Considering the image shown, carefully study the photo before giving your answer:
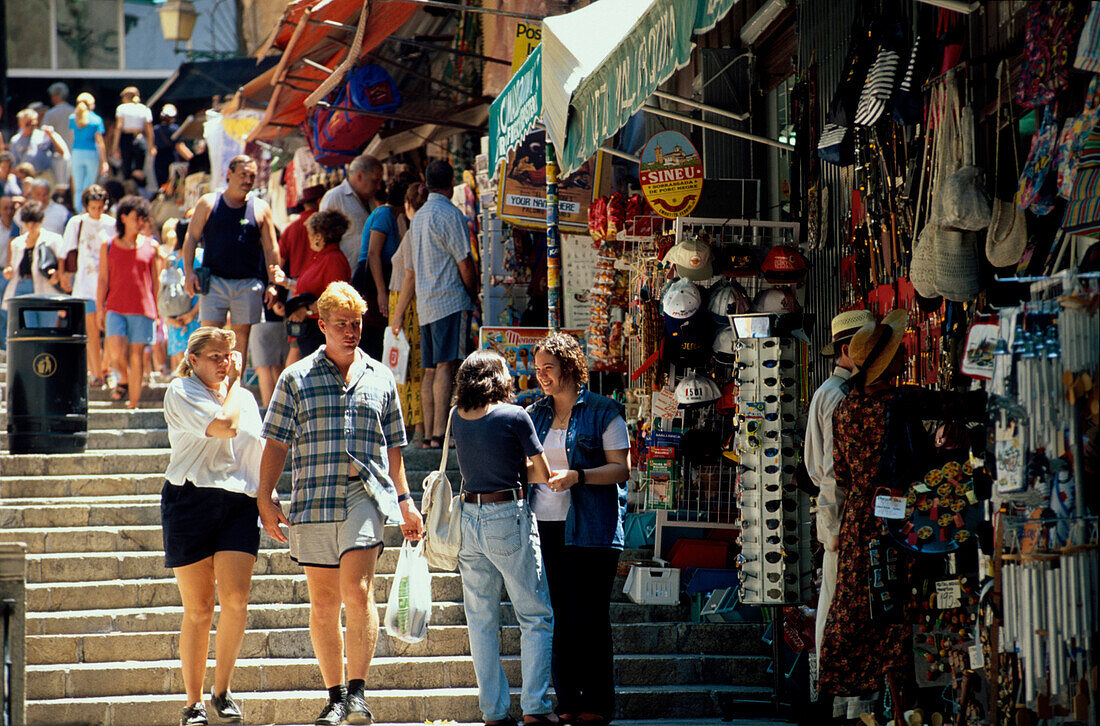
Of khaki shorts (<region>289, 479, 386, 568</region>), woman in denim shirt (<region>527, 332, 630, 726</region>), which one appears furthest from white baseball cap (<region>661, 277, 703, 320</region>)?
khaki shorts (<region>289, 479, 386, 568</region>)

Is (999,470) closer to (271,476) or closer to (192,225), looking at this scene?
(271,476)

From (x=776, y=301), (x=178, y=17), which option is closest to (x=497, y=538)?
(x=776, y=301)

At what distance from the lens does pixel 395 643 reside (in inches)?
335

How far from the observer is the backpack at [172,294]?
12.8 m

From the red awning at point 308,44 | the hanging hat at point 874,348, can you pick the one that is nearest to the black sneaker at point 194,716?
the hanging hat at point 874,348

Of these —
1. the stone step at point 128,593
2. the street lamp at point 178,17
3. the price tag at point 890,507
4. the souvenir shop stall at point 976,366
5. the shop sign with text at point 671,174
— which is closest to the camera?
the souvenir shop stall at point 976,366

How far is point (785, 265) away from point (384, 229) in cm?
430

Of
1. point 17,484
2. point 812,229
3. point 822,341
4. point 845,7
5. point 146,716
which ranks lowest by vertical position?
point 146,716

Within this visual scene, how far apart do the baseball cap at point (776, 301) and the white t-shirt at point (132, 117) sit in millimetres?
16784

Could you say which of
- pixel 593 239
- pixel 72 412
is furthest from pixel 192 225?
pixel 593 239

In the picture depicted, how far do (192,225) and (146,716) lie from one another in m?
4.82

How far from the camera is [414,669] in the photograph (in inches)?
325

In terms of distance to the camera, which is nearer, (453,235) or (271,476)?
(271,476)

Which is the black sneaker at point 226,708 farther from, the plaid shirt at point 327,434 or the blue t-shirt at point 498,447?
the blue t-shirt at point 498,447
